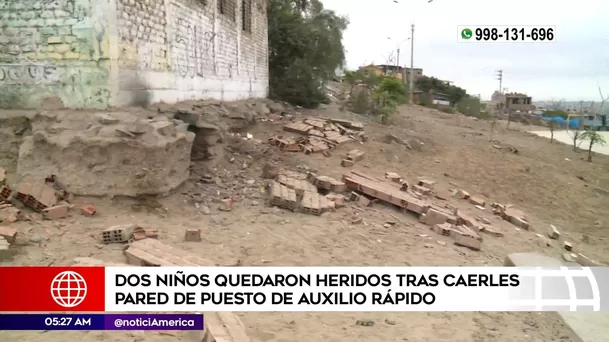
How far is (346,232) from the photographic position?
6184mm

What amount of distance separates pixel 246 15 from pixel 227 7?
217cm

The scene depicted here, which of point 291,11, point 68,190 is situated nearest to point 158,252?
point 68,190

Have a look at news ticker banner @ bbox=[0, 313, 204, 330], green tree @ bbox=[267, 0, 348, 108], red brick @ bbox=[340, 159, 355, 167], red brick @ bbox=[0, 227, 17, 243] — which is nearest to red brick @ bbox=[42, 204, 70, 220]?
red brick @ bbox=[0, 227, 17, 243]

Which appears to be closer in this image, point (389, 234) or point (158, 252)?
point (158, 252)

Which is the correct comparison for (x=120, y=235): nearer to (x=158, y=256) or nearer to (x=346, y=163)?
(x=158, y=256)

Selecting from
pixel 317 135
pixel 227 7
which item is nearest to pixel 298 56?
pixel 227 7

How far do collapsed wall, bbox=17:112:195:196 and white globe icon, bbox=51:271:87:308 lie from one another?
2.56 m

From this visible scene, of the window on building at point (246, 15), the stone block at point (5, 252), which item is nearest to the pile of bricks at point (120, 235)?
the stone block at point (5, 252)

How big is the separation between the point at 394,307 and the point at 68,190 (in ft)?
13.9

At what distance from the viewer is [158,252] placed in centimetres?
450

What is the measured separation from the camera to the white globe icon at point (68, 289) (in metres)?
3.29

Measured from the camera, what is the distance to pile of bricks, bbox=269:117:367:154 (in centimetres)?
989

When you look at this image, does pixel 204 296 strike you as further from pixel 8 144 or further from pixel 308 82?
pixel 308 82

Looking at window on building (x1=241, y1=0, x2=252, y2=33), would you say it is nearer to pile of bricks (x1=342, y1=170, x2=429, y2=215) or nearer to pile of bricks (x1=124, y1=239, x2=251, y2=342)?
pile of bricks (x1=342, y1=170, x2=429, y2=215)
